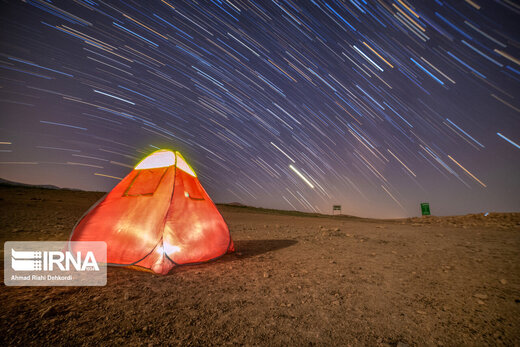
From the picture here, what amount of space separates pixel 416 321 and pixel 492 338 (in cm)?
67

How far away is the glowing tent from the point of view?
13.8 ft

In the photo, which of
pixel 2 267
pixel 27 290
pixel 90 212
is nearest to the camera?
pixel 27 290

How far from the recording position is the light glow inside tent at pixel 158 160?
538cm

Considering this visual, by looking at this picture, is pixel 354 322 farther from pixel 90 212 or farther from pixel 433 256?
pixel 90 212

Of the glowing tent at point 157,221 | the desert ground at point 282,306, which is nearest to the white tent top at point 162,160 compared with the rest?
the glowing tent at point 157,221

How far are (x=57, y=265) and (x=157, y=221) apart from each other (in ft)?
6.88

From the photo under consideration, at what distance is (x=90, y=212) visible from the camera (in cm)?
489

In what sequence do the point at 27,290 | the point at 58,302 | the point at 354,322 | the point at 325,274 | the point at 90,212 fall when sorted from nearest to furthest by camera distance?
the point at 354,322, the point at 58,302, the point at 27,290, the point at 325,274, the point at 90,212

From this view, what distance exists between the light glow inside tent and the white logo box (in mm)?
2070

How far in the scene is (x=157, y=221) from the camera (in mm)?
4457

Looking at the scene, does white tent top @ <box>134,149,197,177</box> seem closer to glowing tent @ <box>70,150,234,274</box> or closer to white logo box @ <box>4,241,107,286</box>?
glowing tent @ <box>70,150,234,274</box>

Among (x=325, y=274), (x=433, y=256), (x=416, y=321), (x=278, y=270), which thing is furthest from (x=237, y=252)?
(x=433, y=256)

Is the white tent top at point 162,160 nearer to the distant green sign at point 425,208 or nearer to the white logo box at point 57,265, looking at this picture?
the white logo box at point 57,265

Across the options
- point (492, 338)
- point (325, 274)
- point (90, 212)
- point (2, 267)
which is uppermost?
point (90, 212)
